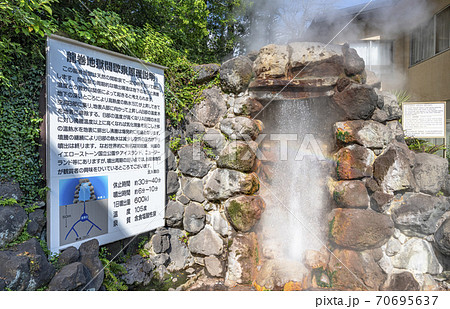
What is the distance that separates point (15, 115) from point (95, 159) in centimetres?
76

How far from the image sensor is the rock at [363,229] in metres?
2.76

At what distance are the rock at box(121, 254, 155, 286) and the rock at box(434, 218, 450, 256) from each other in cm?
329

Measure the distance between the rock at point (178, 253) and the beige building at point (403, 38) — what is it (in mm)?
5340

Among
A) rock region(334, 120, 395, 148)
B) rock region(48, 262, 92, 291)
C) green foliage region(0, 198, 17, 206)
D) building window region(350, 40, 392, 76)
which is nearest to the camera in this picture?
rock region(48, 262, 92, 291)

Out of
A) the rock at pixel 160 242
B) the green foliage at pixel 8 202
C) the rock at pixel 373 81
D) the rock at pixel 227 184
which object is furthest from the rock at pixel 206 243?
the rock at pixel 373 81

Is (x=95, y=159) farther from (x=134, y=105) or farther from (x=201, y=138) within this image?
(x=201, y=138)

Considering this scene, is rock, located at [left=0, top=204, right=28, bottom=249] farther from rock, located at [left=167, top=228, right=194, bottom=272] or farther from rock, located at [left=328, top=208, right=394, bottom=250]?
rock, located at [left=328, top=208, right=394, bottom=250]

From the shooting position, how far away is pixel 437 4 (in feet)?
19.6

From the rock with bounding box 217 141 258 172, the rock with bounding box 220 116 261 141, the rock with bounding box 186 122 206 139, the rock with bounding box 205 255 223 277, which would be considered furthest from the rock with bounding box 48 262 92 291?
the rock with bounding box 220 116 261 141

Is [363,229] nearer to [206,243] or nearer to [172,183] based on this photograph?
[206,243]

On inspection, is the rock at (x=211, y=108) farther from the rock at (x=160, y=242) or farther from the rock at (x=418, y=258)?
the rock at (x=418, y=258)

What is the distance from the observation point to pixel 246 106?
3.32 m

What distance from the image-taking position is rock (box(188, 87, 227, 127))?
11.3 ft

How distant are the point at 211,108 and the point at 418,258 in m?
3.04
